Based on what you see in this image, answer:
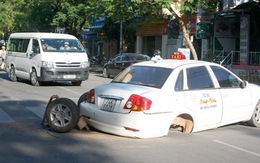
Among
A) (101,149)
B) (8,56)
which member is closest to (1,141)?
(101,149)

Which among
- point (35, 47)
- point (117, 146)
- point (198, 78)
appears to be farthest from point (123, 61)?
point (117, 146)

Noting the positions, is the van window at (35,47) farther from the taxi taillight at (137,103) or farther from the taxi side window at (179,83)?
the taxi taillight at (137,103)

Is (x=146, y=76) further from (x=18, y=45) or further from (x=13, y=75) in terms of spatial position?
(x=13, y=75)

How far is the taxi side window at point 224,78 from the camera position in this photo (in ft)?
29.5

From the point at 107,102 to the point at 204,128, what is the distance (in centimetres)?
201

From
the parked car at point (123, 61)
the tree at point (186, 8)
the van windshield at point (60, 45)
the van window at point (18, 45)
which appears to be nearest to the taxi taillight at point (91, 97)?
the van windshield at point (60, 45)

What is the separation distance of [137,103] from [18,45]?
42.6 ft

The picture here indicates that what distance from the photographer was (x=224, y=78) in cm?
911

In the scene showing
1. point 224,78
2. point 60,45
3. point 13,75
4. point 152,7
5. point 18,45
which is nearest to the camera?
point 224,78

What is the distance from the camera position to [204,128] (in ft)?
28.2

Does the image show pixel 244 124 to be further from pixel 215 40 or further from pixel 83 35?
pixel 83 35

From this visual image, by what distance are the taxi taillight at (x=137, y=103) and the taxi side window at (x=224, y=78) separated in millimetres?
2037

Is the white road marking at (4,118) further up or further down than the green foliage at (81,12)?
further down

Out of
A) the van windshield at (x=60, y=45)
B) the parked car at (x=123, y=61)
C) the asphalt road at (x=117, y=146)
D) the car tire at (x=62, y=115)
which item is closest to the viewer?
the asphalt road at (x=117, y=146)
